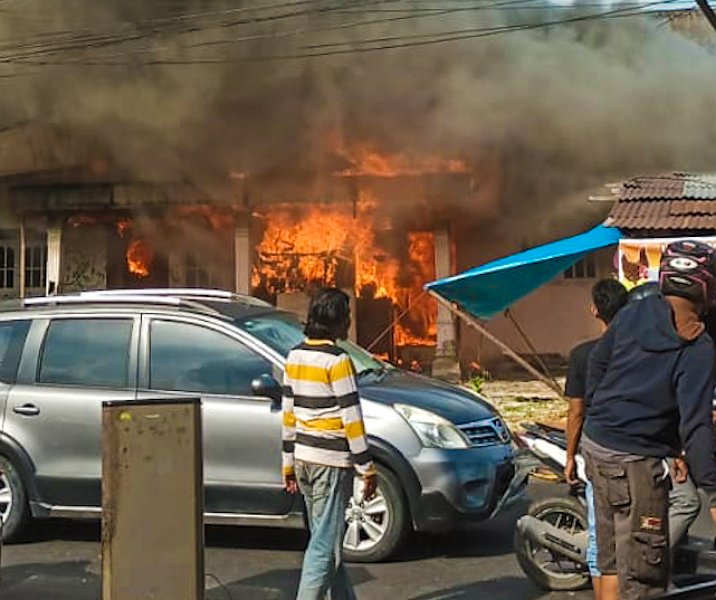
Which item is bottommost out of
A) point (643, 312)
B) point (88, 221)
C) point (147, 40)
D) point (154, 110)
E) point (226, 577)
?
point (226, 577)

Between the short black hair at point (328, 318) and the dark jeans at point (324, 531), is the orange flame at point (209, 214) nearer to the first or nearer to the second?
the short black hair at point (328, 318)

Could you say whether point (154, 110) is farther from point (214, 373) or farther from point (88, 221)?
point (214, 373)

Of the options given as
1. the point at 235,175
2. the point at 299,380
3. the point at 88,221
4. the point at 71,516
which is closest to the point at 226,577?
the point at 71,516

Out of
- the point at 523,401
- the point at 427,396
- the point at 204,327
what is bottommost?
the point at 523,401

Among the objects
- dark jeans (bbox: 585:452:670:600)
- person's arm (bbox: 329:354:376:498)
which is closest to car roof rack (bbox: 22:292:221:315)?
person's arm (bbox: 329:354:376:498)

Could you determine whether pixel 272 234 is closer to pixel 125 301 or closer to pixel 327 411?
pixel 125 301

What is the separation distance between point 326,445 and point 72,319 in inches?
114

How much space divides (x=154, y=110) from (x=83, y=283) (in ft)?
11.0

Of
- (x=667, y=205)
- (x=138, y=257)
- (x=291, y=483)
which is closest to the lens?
(x=291, y=483)

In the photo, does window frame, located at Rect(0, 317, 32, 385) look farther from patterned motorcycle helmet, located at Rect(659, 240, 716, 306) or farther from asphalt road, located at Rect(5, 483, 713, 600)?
patterned motorcycle helmet, located at Rect(659, 240, 716, 306)

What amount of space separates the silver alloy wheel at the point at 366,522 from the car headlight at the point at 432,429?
434 millimetres

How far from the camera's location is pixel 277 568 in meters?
5.54

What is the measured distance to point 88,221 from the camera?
54.4 feet

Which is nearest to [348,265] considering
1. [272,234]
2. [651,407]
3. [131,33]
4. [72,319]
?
[272,234]
